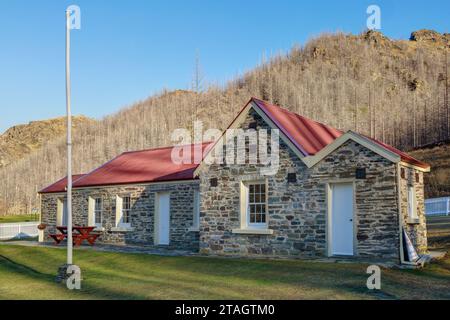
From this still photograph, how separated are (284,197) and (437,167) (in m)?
32.1

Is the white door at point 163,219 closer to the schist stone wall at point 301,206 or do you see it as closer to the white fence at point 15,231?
the schist stone wall at point 301,206

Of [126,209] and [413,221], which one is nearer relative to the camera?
[413,221]

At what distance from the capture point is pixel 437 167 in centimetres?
4356

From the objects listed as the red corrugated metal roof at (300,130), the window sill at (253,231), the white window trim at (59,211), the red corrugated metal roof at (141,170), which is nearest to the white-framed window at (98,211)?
the red corrugated metal roof at (141,170)

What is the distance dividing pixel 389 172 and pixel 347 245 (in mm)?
2657

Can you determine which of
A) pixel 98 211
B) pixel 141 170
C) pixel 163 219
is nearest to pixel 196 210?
pixel 163 219

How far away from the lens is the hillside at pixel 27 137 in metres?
129

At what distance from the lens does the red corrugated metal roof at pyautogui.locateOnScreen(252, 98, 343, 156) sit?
16.5 metres

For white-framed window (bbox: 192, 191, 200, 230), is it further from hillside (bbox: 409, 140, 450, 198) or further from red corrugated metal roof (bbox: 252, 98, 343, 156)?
hillside (bbox: 409, 140, 450, 198)

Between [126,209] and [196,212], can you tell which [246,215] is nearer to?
[196,212]

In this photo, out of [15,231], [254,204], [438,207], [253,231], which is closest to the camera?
[253,231]

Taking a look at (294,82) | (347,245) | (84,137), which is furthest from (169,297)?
(84,137)
